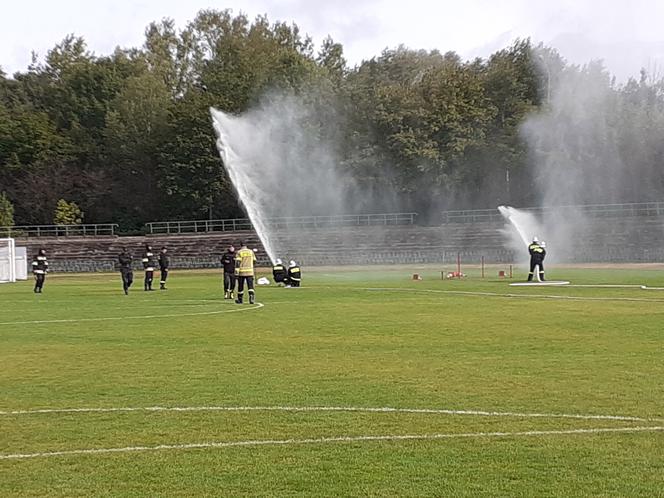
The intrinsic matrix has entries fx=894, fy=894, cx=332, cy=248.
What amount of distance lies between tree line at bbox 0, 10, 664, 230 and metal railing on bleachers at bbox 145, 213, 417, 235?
378 centimetres

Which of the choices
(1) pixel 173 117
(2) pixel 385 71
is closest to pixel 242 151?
(1) pixel 173 117

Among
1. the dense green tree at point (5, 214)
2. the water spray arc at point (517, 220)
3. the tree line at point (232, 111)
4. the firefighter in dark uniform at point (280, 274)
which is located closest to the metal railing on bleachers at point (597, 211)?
the water spray arc at point (517, 220)

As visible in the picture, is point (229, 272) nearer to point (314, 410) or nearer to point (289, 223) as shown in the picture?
point (314, 410)

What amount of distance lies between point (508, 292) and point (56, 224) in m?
70.4

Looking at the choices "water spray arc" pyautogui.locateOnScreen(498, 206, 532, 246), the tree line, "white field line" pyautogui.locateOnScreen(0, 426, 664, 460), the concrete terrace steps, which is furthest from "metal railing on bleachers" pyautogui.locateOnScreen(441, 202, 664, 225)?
"white field line" pyautogui.locateOnScreen(0, 426, 664, 460)

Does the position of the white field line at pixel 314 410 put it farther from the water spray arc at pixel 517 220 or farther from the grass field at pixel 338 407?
the water spray arc at pixel 517 220

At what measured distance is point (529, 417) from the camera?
10.1m

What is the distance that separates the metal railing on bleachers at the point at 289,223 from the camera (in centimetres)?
8362

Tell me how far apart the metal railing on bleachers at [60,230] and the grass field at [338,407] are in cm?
7016

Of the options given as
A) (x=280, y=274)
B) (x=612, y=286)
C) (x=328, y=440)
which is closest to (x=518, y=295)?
(x=612, y=286)

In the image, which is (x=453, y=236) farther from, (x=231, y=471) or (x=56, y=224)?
(x=231, y=471)

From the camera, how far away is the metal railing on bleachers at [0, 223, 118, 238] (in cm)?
8894

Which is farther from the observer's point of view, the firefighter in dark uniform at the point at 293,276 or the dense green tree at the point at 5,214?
the dense green tree at the point at 5,214

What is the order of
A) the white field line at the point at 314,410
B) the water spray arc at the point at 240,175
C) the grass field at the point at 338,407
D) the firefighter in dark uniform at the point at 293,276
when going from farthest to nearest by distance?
the water spray arc at the point at 240,175 < the firefighter in dark uniform at the point at 293,276 < the white field line at the point at 314,410 < the grass field at the point at 338,407
